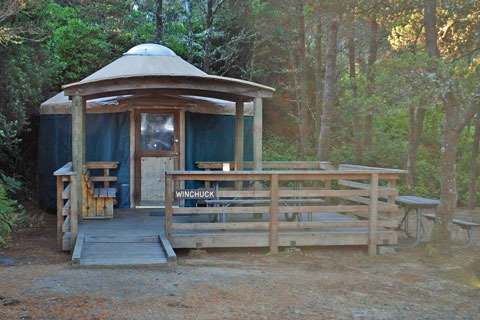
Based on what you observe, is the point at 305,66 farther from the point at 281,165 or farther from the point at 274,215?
the point at 274,215

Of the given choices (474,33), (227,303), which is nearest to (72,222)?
(227,303)

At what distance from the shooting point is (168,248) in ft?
21.4

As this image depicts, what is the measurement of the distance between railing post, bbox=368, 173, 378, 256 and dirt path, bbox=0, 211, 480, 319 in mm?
210

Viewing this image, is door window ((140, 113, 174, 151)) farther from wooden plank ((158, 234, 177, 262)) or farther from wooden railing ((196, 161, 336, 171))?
wooden plank ((158, 234, 177, 262))

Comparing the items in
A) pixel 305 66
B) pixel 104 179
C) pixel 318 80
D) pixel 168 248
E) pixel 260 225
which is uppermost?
pixel 305 66

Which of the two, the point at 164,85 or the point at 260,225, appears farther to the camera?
the point at 164,85

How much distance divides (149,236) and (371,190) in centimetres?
295

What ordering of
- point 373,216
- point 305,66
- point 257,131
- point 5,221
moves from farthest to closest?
1. point 305,66
2. point 5,221
3. point 257,131
4. point 373,216

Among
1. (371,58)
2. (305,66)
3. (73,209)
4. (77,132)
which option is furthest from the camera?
(305,66)

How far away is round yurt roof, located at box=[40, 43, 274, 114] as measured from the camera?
7.85m

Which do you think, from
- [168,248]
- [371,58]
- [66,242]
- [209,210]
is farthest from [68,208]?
[371,58]

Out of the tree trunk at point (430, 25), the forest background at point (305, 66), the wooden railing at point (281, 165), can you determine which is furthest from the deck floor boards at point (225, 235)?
the tree trunk at point (430, 25)

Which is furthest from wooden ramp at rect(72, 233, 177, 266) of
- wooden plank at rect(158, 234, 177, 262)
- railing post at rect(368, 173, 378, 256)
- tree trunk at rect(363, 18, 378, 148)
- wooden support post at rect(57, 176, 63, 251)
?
tree trunk at rect(363, 18, 378, 148)

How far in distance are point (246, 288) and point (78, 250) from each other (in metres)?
2.09
